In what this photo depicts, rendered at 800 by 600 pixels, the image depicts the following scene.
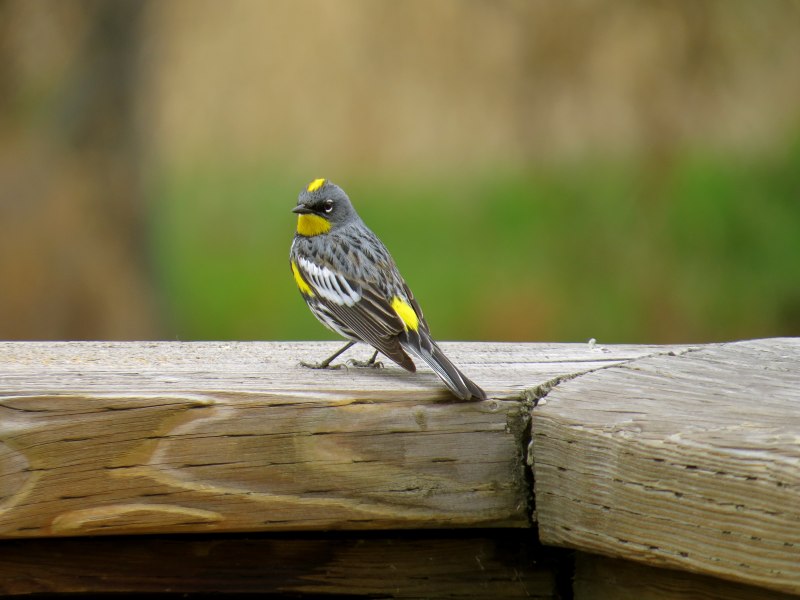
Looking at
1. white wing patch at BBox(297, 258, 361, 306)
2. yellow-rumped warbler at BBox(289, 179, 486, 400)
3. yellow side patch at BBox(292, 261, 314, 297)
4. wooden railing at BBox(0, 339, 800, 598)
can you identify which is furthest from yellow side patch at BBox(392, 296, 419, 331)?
wooden railing at BBox(0, 339, 800, 598)

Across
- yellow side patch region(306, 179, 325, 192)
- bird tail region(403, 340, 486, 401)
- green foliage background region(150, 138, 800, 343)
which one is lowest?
green foliage background region(150, 138, 800, 343)

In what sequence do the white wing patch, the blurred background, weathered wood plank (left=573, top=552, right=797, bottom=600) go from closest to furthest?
weathered wood plank (left=573, top=552, right=797, bottom=600)
the white wing patch
the blurred background

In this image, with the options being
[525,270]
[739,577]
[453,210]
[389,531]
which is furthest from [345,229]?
[453,210]

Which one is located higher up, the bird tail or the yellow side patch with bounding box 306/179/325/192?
the bird tail

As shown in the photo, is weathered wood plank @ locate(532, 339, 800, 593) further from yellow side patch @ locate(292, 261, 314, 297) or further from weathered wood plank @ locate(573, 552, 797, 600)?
yellow side patch @ locate(292, 261, 314, 297)

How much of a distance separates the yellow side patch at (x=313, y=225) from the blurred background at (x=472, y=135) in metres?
3.25

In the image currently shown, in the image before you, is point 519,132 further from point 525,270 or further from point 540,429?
point 540,429

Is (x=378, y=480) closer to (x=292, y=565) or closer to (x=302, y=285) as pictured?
(x=292, y=565)

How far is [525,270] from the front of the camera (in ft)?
33.7

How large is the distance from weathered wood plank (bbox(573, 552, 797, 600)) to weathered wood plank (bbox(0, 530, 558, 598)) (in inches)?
3.3

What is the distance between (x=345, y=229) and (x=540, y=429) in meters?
2.22

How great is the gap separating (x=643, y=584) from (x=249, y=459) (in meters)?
0.73

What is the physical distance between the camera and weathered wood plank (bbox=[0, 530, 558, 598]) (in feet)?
7.25

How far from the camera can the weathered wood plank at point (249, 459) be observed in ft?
6.82
